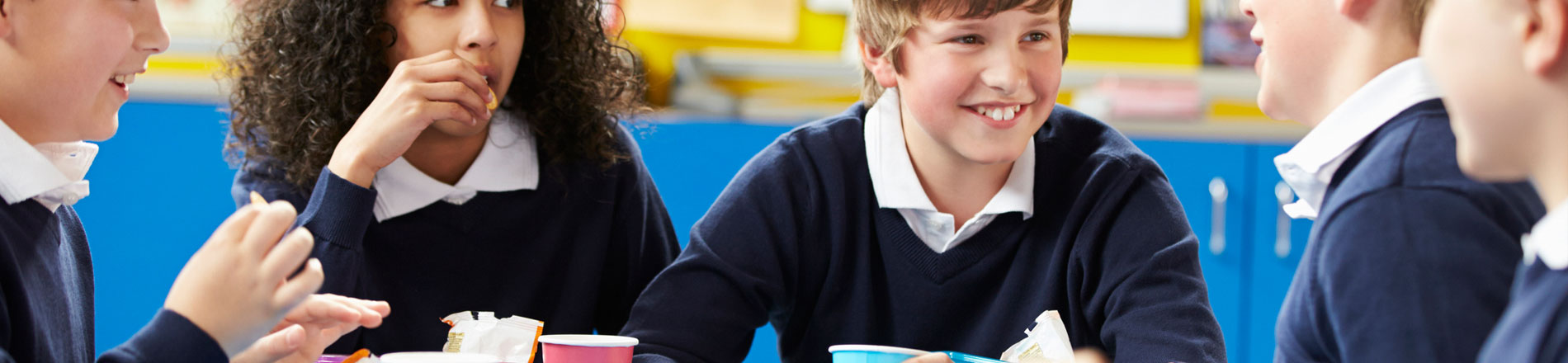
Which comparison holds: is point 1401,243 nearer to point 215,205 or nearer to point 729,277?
point 729,277

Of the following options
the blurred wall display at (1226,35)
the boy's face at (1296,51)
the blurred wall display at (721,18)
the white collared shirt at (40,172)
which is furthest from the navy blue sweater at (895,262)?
the blurred wall display at (1226,35)

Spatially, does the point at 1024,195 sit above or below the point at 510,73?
below

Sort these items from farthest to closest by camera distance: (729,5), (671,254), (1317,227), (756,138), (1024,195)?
(729,5) → (756,138) → (671,254) → (1024,195) → (1317,227)

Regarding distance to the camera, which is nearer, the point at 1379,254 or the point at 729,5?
the point at 1379,254

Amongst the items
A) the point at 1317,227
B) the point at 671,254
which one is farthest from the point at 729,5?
the point at 1317,227

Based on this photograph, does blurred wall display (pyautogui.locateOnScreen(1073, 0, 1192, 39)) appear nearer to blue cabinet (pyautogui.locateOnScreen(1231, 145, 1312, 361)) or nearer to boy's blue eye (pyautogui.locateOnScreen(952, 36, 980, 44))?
blue cabinet (pyautogui.locateOnScreen(1231, 145, 1312, 361))

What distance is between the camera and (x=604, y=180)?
1.26 m

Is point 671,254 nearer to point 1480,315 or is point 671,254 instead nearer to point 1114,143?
point 1114,143

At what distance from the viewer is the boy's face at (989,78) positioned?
3.45 ft

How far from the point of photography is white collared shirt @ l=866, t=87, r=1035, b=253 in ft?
3.58

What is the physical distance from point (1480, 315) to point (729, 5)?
7.62 ft

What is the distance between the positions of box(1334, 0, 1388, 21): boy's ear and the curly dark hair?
0.74 meters

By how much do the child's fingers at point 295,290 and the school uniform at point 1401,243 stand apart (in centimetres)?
57

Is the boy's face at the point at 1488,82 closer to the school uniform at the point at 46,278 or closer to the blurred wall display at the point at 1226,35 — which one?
the school uniform at the point at 46,278
